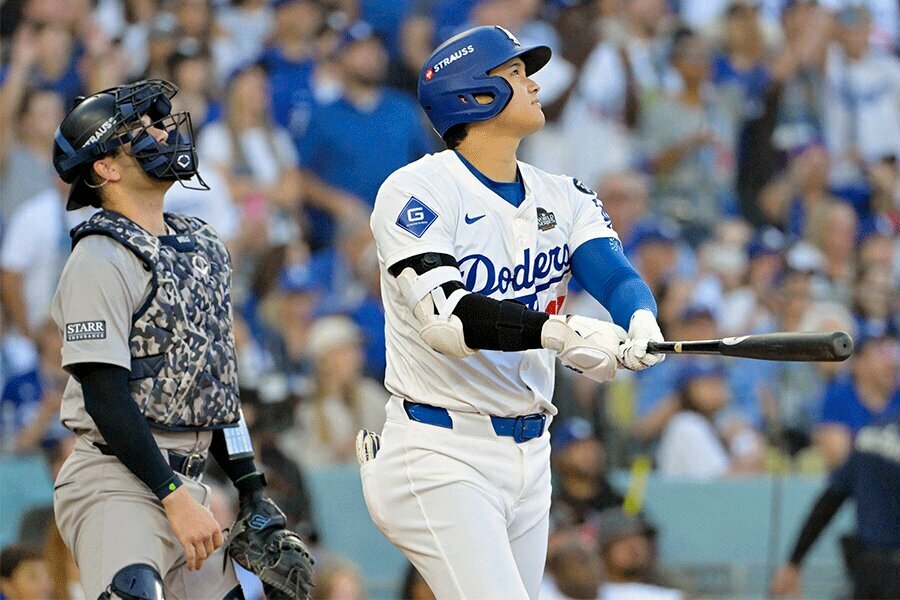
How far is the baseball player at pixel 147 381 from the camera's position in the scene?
341 centimetres

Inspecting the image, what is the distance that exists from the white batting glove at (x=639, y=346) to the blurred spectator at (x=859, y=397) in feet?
14.1

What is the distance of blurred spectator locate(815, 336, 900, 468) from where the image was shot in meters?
7.37

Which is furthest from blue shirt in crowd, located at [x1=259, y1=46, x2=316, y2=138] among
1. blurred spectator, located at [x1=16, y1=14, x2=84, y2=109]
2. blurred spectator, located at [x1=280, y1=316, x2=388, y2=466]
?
blurred spectator, located at [x1=280, y1=316, x2=388, y2=466]

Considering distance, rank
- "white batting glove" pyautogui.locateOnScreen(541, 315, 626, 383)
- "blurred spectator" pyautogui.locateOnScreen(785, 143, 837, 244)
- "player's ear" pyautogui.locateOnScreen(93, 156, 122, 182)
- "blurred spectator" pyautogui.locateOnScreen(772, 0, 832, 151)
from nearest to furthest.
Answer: "white batting glove" pyautogui.locateOnScreen(541, 315, 626, 383) → "player's ear" pyautogui.locateOnScreen(93, 156, 122, 182) → "blurred spectator" pyautogui.locateOnScreen(785, 143, 837, 244) → "blurred spectator" pyautogui.locateOnScreen(772, 0, 832, 151)

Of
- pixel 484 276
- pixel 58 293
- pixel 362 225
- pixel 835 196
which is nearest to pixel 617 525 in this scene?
pixel 362 225

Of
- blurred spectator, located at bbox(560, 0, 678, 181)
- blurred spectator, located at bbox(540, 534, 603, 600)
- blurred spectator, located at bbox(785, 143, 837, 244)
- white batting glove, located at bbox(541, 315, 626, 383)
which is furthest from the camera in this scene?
blurred spectator, located at bbox(785, 143, 837, 244)

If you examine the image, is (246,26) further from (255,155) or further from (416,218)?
(416,218)

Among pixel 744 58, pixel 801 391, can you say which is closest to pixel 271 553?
pixel 801 391

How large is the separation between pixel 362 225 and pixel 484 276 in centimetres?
408

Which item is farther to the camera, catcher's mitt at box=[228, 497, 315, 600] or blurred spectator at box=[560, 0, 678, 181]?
blurred spectator at box=[560, 0, 678, 181]

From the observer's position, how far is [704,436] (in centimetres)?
750

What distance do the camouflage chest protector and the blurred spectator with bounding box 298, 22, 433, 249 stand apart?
154 inches

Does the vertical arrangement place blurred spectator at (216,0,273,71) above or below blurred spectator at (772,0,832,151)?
above

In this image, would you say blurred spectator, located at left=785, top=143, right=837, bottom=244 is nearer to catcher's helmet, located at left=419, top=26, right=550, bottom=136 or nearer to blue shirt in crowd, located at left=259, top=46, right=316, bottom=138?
blue shirt in crowd, located at left=259, top=46, right=316, bottom=138
